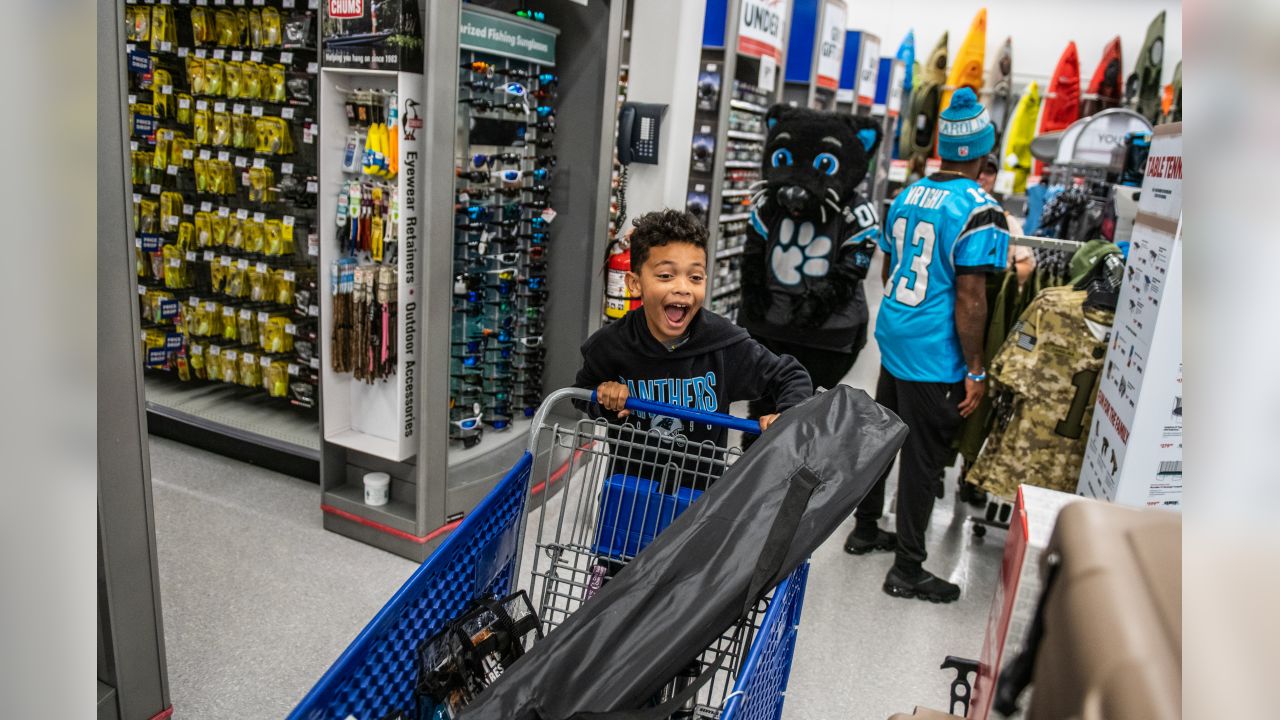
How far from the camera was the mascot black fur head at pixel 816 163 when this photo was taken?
3836mm

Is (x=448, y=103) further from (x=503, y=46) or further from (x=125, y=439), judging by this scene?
(x=125, y=439)

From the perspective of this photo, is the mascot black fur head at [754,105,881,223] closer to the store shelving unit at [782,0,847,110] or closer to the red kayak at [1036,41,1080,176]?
the store shelving unit at [782,0,847,110]

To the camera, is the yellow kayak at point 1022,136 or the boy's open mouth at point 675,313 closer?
the boy's open mouth at point 675,313

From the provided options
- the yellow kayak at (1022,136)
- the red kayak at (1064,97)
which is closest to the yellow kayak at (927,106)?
the yellow kayak at (1022,136)

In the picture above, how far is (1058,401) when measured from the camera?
330 cm

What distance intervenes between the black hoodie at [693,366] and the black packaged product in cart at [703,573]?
2.10 feet

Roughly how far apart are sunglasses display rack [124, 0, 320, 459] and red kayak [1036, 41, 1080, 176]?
9.37m

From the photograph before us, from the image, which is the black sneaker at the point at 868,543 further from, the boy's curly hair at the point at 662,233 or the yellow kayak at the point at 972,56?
the yellow kayak at the point at 972,56

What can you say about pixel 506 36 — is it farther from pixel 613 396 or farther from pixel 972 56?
pixel 972 56

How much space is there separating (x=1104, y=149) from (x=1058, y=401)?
134 inches

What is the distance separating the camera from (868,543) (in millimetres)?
3904
